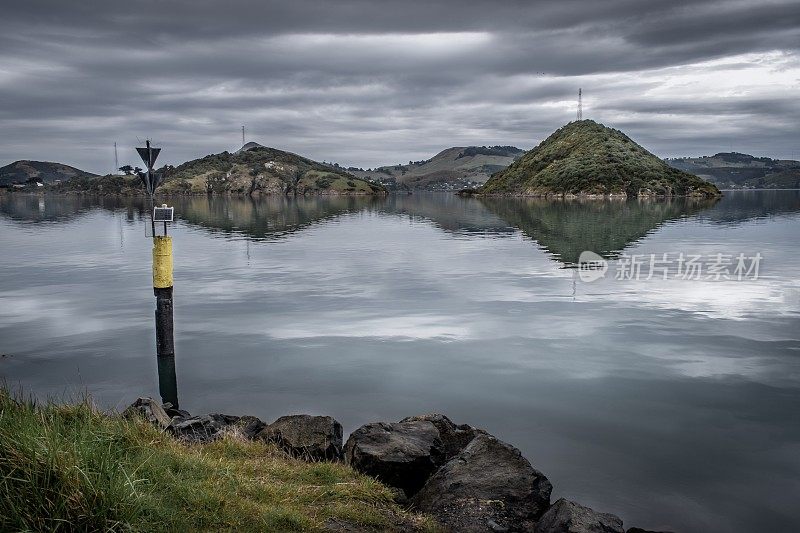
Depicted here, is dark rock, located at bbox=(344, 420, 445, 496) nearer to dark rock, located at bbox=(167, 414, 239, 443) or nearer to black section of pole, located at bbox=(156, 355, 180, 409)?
dark rock, located at bbox=(167, 414, 239, 443)

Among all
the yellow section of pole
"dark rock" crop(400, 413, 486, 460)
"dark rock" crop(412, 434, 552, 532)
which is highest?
the yellow section of pole

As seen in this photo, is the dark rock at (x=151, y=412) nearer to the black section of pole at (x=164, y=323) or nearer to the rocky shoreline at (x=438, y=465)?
the rocky shoreline at (x=438, y=465)

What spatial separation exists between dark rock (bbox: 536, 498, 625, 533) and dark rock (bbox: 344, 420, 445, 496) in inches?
105

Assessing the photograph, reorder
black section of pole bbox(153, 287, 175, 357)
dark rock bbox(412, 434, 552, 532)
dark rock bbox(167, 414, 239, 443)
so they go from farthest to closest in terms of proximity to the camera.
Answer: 1. black section of pole bbox(153, 287, 175, 357)
2. dark rock bbox(167, 414, 239, 443)
3. dark rock bbox(412, 434, 552, 532)

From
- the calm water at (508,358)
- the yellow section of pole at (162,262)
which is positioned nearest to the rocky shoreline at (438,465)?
the calm water at (508,358)

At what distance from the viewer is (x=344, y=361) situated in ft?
69.9

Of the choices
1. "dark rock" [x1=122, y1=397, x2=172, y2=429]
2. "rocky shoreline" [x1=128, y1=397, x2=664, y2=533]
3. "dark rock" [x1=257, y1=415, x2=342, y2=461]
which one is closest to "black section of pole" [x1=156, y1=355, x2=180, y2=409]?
"dark rock" [x1=122, y1=397, x2=172, y2=429]

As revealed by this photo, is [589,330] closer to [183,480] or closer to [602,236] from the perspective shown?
[183,480]

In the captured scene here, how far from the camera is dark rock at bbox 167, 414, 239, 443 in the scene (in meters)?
12.6

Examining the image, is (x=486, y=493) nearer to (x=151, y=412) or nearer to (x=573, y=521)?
(x=573, y=521)

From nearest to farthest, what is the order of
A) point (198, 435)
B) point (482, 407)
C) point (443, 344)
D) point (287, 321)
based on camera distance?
point (198, 435) → point (482, 407) → point (443, 344) → point (287, 321)

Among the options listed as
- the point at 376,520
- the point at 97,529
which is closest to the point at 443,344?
the point at 376,520

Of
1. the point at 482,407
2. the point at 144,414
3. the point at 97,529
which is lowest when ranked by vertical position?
the point at 482,407

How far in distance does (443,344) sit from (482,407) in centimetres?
643
